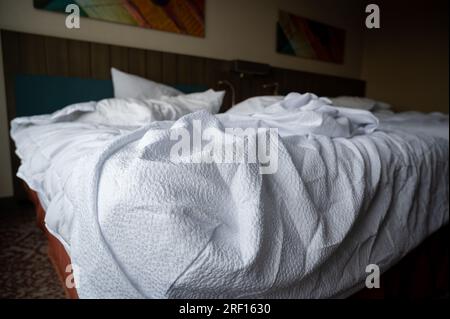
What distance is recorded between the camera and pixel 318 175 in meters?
0.67

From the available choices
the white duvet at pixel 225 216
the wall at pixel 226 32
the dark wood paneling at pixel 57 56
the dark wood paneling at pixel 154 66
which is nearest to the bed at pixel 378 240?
the white duvet at pixel 225 216

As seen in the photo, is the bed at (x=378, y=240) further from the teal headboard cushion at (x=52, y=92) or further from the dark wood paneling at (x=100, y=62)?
the dark wood paneling at (x=100, y=62)

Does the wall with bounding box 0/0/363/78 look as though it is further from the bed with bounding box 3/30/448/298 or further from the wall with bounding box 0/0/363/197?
the bed with bounding box 3/30/448/298

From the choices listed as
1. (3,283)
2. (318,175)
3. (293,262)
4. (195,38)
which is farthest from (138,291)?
(195,38)

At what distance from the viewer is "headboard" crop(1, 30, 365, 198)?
1.33 metres

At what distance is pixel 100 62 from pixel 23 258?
120cm

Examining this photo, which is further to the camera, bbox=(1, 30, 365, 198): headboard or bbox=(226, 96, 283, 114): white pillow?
bbox=(1, 30, 365, 198): headboard

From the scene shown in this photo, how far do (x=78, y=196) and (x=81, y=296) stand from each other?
19 cm

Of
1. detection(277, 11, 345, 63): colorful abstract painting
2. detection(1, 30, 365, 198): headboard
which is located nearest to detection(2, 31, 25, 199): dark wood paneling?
detection(1, 30, 365, 198): headboard

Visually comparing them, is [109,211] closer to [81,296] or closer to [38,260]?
[81,296]

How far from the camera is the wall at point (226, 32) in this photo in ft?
3.22

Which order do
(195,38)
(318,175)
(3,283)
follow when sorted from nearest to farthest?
(318,175), (3,283), (195,38)

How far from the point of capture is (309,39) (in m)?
1.49

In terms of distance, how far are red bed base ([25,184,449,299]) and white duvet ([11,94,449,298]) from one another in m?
0.20
